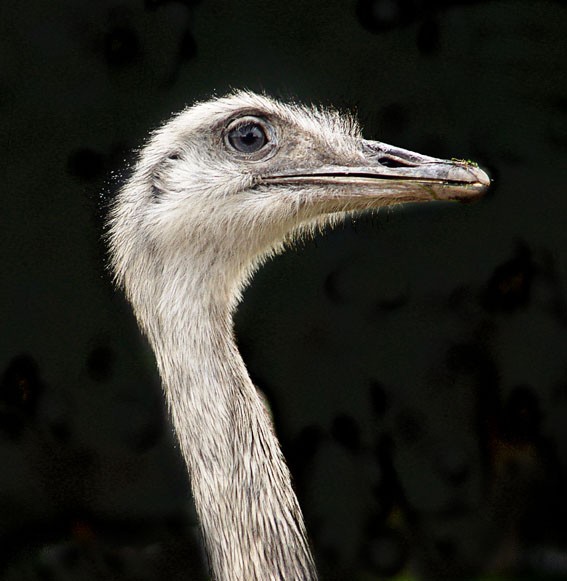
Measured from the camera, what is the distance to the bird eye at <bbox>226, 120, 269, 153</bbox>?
5.58 ft

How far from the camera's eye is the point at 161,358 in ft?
5.40

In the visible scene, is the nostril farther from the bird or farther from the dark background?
the dark background

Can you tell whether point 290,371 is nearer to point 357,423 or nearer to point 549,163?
point 357,423

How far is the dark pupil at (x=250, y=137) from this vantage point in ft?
5.58

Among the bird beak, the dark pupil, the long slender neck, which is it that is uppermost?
the dark pupil

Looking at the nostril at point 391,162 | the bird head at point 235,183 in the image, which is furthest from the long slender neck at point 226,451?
the nostril at point 391,162

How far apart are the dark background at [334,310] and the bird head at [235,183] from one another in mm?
569

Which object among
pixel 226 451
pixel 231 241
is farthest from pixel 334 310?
pixel 226 451

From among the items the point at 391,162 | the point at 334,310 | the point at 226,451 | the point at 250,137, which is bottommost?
the point at 226,451

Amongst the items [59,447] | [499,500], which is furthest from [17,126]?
[499,500]

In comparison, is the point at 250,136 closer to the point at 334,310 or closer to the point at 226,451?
the point at 226,451

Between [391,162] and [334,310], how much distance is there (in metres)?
0.93

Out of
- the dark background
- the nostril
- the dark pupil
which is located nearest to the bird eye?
the dark pupil

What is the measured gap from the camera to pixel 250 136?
170 centimetres
